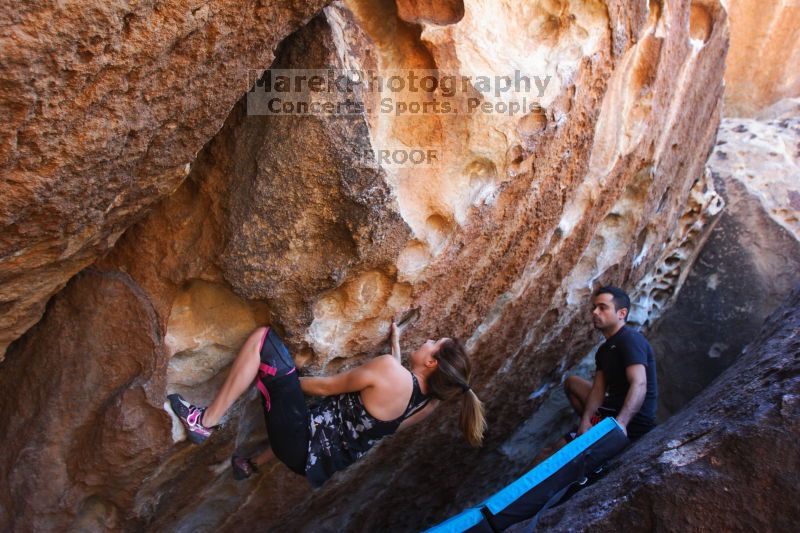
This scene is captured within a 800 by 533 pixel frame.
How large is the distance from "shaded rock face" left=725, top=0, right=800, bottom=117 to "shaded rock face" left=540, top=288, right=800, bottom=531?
4.21m

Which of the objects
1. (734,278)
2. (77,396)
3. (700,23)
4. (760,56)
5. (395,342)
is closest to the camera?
(77,396)

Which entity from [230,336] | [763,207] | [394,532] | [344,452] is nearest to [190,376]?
[230,336]

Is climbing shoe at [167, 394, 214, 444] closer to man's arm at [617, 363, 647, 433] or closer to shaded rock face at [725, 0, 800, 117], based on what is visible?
man's arm at [617, 363, 647, 433]

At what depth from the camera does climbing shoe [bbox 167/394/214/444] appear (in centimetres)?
230

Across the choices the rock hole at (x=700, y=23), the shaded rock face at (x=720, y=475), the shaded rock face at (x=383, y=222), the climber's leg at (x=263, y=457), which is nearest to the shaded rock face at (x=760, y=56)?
the rock hole at (x=700, y=23)

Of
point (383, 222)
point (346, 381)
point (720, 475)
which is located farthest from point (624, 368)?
point (383, 222)

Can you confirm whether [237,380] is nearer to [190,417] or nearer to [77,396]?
[190,417]

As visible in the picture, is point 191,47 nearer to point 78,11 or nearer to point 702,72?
point 78,11

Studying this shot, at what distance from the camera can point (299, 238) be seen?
2234 millimetres

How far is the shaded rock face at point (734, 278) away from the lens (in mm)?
4172

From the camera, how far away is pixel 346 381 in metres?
2.47

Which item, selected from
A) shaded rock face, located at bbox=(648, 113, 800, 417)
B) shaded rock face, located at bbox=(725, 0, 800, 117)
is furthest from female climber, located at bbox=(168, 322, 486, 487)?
shaded rock face, located at bbox=(725, 0, 800, 117)

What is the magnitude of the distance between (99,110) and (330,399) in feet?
4.43

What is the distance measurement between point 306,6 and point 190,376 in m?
1.30
